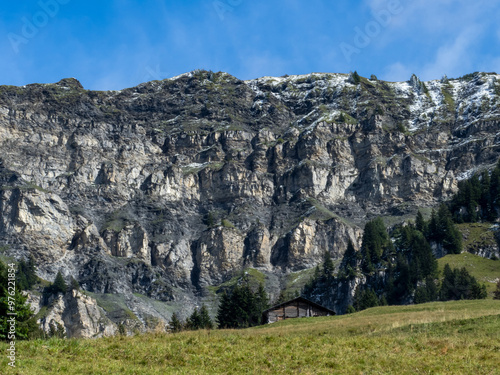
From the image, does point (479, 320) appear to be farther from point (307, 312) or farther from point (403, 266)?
point (403, 266)

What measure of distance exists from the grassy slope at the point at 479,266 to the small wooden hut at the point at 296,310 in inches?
2166

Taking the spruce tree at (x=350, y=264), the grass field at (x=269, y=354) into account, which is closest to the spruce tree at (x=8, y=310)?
the grass field at (x=269, y=354)

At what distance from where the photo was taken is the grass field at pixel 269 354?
90.6 feet

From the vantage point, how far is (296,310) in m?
78.2

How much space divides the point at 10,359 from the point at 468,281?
104030mm

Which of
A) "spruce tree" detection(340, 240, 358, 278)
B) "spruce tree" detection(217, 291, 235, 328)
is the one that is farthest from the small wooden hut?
"spruce tree" detection(340, 240, 358, 278)

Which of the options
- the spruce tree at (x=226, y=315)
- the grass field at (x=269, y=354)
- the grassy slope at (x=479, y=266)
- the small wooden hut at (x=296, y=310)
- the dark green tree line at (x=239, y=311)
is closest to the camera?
the grass field at (x=269, y=354)

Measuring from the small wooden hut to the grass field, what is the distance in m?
40.9

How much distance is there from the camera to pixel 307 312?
258ft

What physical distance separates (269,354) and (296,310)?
48.0m

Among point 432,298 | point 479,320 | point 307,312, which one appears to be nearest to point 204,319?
point 307,312

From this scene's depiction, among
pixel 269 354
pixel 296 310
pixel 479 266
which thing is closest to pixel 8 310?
pixel 269 354

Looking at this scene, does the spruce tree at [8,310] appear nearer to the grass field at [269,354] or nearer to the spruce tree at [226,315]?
the grass field at [269,354]

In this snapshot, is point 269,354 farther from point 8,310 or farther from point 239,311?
point 239,311
